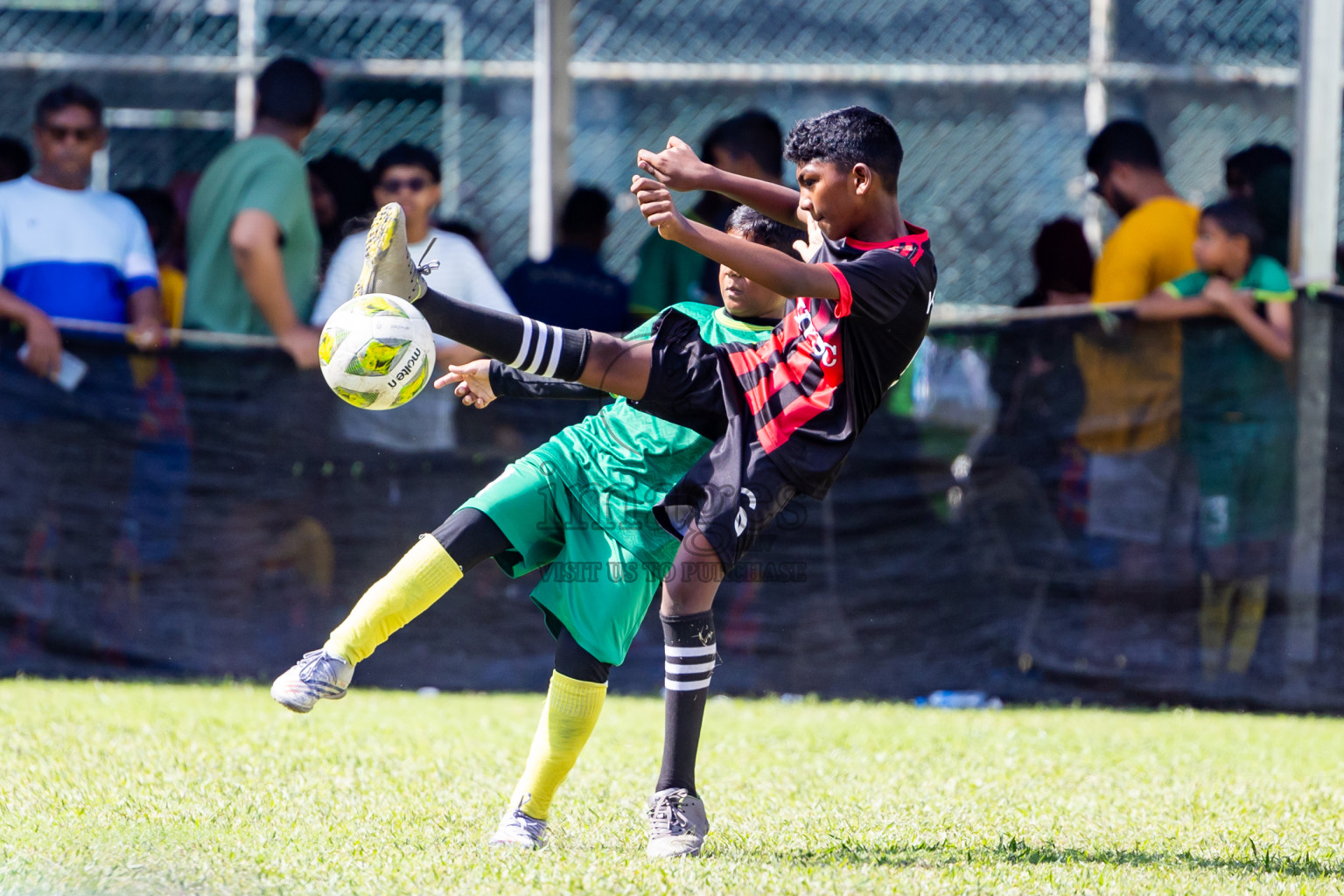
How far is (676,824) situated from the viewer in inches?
130

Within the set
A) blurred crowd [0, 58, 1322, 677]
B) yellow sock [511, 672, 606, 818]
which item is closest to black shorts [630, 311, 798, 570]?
yellow sock [511, 672, 606, 818]

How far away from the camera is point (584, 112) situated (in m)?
9.71

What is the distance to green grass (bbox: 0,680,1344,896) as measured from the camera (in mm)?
2996

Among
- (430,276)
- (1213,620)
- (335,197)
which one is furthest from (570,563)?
(335,197)

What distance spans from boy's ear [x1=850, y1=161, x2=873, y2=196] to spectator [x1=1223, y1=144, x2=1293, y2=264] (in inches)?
148

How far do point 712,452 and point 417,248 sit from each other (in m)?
3.09

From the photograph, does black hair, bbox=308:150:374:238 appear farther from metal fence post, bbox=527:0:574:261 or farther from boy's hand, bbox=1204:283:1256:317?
boy's hand, bbox=1204:283:1256:317

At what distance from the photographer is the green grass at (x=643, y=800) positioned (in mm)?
2996

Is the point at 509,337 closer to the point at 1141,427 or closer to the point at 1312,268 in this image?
the point at 1141,427

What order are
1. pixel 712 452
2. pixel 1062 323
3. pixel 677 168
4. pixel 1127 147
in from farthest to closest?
pixel 1127 147 → pixel 1062 323 → pixel 712 452 → pixel 677 168

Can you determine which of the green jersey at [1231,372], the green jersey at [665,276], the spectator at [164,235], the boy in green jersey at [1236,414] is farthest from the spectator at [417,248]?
the green jersey at [1231,372]

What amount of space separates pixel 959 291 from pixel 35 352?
6.02 meters

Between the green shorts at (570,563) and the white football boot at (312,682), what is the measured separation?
1.69 ft

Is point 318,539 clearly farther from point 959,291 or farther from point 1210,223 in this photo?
point 959,291
